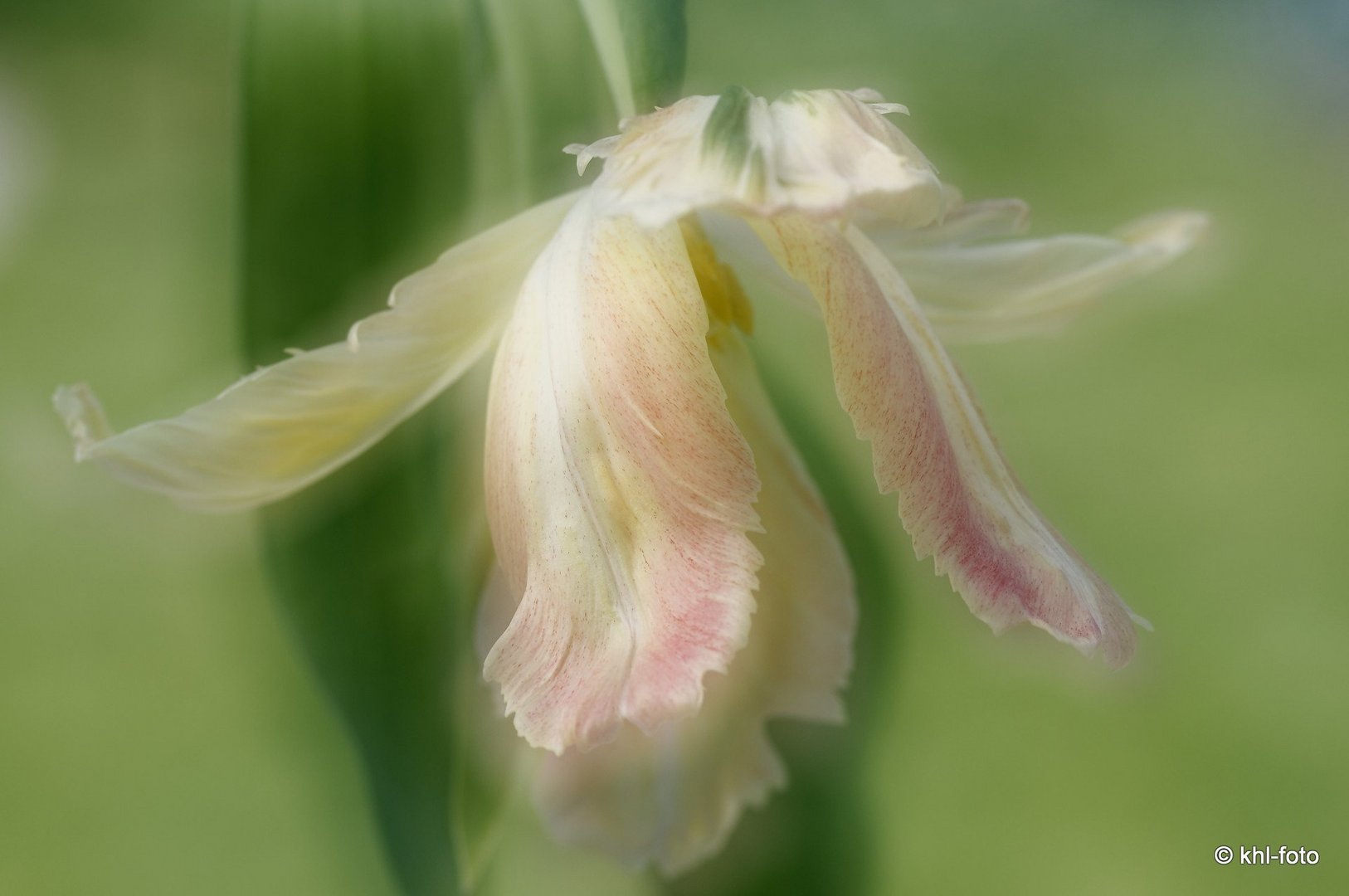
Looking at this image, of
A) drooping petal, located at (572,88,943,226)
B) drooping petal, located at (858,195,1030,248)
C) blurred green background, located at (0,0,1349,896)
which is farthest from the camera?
blurred green background, located at (0,0,1349,896)

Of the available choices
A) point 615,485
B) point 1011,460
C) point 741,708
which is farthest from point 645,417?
point 1011,460

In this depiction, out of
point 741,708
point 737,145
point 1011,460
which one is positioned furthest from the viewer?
point 1011,460

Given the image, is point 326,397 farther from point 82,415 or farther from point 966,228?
point 966,228

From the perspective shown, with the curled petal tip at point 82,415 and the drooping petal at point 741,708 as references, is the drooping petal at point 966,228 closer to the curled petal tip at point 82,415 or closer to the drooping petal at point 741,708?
the drooping petal at point 741,708

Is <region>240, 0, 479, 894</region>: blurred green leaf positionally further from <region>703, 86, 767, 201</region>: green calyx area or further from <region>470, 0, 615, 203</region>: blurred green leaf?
<region>703, 86, 767, 201</region>: green calyx area

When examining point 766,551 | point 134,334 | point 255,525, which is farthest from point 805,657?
point 134,334

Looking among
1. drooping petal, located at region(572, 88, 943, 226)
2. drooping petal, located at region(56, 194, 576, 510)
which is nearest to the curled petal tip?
drooping petal, located at region(56, 194, 576, 510)

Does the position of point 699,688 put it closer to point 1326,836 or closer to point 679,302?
point 679,302
